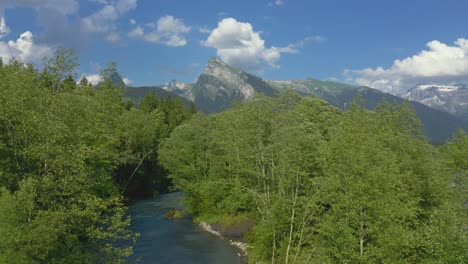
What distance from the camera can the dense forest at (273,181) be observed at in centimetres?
2570

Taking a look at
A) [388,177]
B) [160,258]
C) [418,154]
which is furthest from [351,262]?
[160,258]

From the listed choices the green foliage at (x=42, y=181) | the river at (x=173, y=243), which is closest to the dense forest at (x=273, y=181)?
the green foliage at (x=42, y=181)

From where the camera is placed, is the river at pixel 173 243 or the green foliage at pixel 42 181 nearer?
the green foliage at pixel 42 181

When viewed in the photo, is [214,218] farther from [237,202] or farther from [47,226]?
[47,226]

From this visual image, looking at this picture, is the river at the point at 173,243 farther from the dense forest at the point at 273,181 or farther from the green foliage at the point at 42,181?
the green foliage at the point at 42,181

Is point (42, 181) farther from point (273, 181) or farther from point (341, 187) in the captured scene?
point (273, 181)

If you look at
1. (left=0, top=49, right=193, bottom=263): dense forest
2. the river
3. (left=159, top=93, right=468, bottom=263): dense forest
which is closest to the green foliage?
(left=0, top=49, right=193, bottom=263): dense forest

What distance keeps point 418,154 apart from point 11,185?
1463 inches

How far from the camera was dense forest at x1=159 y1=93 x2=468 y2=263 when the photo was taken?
30.0 metres

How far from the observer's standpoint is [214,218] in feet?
205

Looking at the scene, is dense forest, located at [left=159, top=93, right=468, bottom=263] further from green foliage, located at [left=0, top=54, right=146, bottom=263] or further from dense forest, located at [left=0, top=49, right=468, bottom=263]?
green foliage, located at [left=0, top=54, right=146, bottom=263]

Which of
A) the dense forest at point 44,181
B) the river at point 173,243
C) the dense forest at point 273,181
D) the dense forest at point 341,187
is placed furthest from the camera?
the river at point 173,243

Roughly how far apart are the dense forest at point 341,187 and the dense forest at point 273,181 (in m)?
0.14

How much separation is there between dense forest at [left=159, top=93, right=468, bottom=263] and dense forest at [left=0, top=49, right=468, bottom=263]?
14 cm
